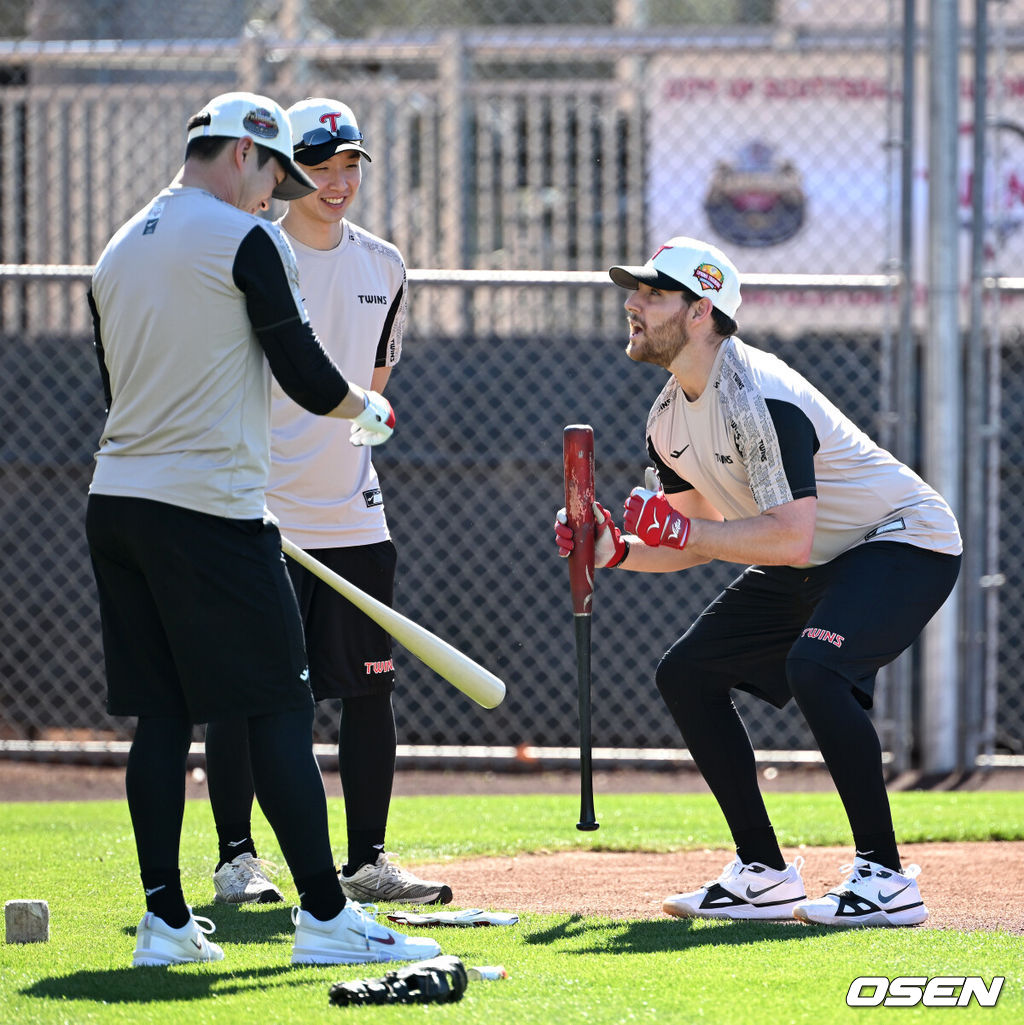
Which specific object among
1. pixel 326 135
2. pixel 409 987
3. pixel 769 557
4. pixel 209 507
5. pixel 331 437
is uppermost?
pixel 326 135

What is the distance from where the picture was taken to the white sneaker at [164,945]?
3535 millimetres

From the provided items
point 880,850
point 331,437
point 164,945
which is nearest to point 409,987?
point 164,945

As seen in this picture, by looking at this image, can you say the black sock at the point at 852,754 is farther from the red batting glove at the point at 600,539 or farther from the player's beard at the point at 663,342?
the player's beard at the point at 663,342

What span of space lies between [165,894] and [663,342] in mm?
1980

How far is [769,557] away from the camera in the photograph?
420 cm

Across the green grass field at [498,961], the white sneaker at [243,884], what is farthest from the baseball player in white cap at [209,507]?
the white sneaker at [243,884]

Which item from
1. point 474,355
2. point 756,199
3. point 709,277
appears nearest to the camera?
point 709,277

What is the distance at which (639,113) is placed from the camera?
823 cm

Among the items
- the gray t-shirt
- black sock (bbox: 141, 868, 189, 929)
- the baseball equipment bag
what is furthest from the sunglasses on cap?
the baseball equipment bag

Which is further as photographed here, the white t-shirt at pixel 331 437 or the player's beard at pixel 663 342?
the white t-shirt at pixel 331 437

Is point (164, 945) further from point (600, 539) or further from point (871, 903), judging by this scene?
point (871, 903)

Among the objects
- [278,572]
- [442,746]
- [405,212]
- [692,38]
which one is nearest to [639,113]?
[692,38]

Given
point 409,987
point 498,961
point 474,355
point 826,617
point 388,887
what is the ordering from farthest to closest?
point 474,355
point 388,887
point 826,617
point 498,961
point 409,987

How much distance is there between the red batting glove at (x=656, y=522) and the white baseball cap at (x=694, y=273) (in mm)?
591
